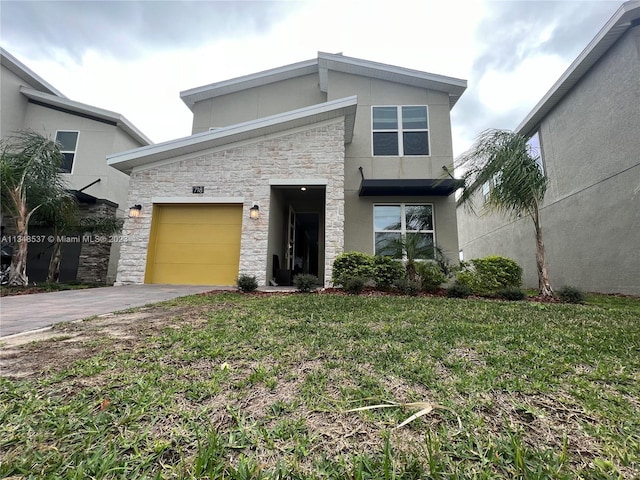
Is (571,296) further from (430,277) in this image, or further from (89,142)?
(89,142)

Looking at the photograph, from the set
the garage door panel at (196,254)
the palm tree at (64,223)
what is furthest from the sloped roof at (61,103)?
the garage door panel at (196,254)

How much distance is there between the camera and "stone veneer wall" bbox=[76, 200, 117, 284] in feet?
32.1

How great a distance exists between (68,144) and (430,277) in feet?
46.8

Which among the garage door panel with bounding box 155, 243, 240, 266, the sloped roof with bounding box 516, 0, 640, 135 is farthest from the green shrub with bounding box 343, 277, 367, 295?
the sloped roof with bounding box 516, 0, 640, 135

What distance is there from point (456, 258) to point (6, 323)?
9295 millimetres

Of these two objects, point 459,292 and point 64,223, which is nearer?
point 459,292

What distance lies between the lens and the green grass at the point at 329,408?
109cm

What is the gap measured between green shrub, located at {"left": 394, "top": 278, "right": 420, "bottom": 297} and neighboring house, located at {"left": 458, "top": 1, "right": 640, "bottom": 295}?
3.51m

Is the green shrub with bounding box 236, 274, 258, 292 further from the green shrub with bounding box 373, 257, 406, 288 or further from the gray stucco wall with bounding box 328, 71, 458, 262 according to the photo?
the gray stucco wall with bounding box 328, 71, 458, 262

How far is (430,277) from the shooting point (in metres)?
6.80

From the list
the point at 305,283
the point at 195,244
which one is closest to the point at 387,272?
the point at 305,283

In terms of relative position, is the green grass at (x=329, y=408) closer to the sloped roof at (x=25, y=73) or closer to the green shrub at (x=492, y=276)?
the green shrub at (x=492, y=276)

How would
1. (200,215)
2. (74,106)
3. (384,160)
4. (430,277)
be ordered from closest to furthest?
1. (430,277)
2. (200,215)
3. (384,160)
4. (74,106)

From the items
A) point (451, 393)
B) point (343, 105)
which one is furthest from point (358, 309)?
point (343, 105)
